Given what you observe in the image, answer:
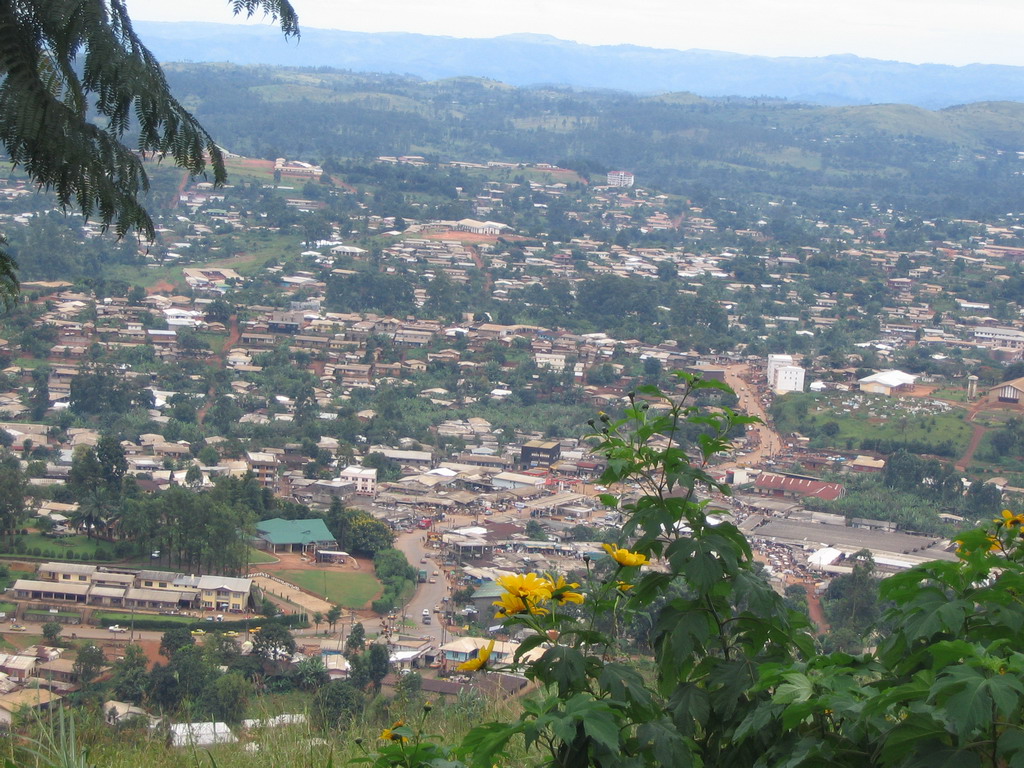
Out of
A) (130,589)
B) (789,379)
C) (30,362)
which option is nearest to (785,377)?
(789,379)

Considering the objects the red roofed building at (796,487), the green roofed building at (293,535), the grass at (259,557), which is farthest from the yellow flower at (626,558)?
the red roofed building at (796,487)

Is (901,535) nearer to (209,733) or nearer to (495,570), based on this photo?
(495,570)

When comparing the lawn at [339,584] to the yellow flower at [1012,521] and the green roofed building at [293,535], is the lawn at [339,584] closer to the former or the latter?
the green roofed building at [293,535]

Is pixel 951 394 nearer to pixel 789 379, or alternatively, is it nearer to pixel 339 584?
pixel 789 379

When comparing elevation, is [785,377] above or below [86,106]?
below

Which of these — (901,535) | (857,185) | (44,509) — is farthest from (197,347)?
(857,185)

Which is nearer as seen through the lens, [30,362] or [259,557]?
[259,557]

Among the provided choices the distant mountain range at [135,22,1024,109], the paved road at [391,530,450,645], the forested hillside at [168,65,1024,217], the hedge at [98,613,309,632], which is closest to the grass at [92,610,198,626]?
the hedge at [98,613,309,632]

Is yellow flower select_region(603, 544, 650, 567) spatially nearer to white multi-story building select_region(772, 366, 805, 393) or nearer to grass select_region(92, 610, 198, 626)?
grass select_region(92, 610, 198, 626)
